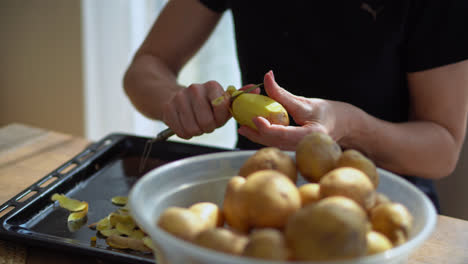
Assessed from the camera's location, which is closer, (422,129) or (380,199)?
(380,199)

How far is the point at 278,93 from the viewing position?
612mm

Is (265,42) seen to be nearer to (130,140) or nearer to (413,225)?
(130,140)

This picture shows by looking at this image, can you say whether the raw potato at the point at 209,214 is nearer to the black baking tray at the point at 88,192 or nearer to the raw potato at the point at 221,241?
the raw potato at the point at 221,241

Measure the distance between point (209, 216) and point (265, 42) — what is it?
26.9 inches

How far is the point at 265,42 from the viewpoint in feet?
3.28

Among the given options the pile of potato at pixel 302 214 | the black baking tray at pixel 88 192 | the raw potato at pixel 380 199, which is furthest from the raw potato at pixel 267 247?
the black baking tray at pixel 88 192

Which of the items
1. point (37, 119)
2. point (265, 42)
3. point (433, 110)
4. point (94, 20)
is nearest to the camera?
point (433, 110)

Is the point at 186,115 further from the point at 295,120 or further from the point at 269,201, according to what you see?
the point at 269,201

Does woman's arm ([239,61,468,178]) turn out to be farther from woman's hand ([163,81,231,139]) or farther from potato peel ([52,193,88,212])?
potato peel ([52,193,88,212])

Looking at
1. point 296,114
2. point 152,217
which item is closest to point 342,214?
point 152,217

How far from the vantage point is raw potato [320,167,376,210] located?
0.36 metres

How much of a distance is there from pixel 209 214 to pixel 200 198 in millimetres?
69

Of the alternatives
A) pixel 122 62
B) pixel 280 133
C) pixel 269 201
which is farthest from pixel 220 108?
pixel 122 62

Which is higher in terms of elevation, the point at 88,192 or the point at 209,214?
the point at 209,214
